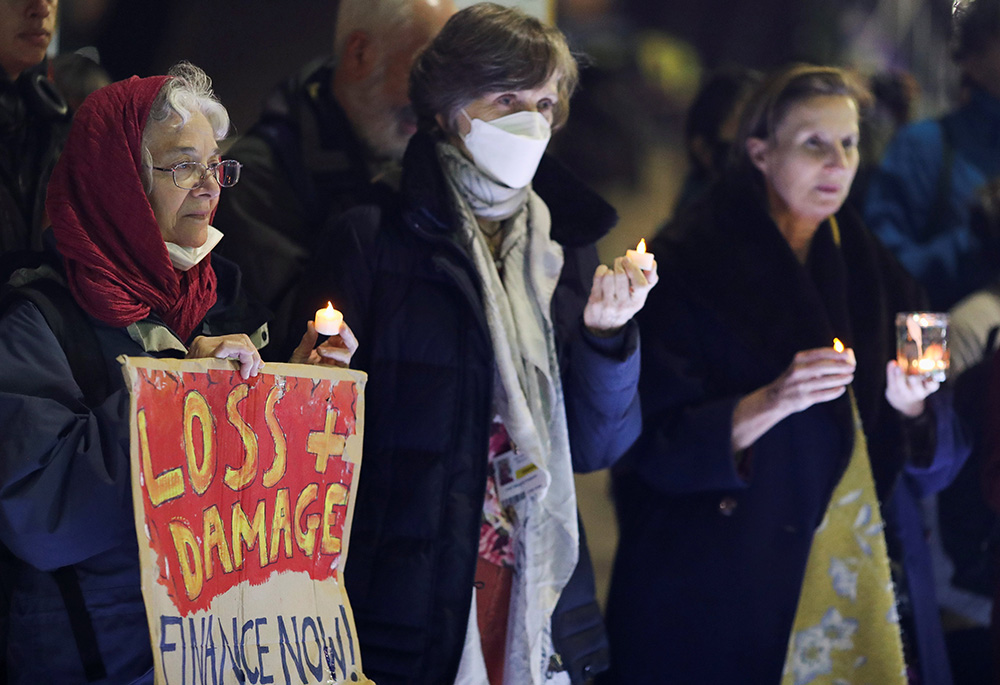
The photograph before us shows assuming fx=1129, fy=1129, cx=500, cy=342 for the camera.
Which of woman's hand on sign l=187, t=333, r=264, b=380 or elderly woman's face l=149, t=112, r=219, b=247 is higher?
elderly woman's face l=149, t=112, r=219, b=247

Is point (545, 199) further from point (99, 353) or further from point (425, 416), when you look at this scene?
point (99, 353)

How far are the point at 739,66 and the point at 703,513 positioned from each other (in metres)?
1.63

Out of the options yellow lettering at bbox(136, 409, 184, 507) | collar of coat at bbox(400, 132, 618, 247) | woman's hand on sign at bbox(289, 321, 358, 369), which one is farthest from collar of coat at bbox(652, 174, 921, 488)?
yellow lettering at bbox(136, 409, 184, 507)

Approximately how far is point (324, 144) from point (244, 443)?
115cm

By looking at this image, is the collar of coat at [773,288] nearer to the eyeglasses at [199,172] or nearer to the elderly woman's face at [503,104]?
the elderly woman's face at [503,104]

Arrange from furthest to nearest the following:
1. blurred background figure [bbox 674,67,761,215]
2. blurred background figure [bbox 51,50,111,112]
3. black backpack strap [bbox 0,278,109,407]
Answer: blurred background figure [bbox 674,67,761,215], blurred background figure [bbox 51,50,111,112], black backpack strap [bbox 0,278,109,407]

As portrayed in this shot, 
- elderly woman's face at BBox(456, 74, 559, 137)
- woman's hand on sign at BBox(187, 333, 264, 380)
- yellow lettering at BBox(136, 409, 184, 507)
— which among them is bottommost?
yellow lettering at BBox(136, 409, 184, 507)

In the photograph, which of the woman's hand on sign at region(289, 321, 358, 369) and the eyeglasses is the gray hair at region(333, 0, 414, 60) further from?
the woman's hand on sign at region(289, 321, 358, 369)

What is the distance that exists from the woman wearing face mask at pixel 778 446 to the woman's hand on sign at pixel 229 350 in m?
1.44

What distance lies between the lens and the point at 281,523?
2.40 m

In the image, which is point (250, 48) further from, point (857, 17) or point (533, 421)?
point (857, 17)

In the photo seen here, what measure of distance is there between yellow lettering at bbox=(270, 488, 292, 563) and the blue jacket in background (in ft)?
8.50

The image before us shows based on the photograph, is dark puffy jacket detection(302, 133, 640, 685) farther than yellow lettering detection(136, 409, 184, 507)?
Yes

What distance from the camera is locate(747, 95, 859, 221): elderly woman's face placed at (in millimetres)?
3549
